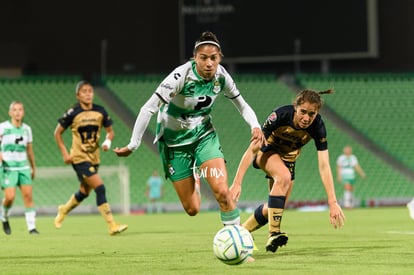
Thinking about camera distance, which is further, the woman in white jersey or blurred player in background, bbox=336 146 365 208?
blurred player in background, bbox=336 146 365 208

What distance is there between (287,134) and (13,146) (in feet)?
22.2

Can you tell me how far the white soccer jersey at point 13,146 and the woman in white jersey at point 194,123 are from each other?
6.24 meters

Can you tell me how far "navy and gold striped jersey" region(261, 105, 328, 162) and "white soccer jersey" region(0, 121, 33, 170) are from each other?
249 inches

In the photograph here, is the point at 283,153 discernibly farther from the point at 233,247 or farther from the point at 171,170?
Answer: the point at 233,247

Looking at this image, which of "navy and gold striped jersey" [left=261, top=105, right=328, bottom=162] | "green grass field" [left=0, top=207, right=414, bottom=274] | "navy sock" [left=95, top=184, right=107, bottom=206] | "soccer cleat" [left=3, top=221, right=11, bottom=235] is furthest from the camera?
"soccer cleat" [left=3, top=221, right=11, bottom=235]

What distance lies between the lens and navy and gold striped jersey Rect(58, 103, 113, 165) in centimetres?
1439

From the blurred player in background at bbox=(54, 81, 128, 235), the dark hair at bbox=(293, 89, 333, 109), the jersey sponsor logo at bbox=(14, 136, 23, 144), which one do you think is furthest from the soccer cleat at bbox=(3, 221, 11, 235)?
the dark hair at bbox=(293, 89, 333, 109)

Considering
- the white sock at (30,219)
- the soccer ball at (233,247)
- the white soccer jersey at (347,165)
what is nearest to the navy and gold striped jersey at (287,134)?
the soccer ball at (233,247)

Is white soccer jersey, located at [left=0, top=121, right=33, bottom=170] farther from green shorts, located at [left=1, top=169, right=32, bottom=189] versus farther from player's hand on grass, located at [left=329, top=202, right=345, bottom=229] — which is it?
player's hand on grass, located at [left=329, top=202, right=345, bottom=229]

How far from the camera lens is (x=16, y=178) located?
15234mm

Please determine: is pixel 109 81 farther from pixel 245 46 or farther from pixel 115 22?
pixel 245 46

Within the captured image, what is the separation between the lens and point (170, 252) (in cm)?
1009

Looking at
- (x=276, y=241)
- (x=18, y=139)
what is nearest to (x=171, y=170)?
(x=276, y=241)

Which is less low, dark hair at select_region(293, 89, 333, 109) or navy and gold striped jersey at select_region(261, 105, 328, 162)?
dark hair at select_region(293, 89, 333, 109)
